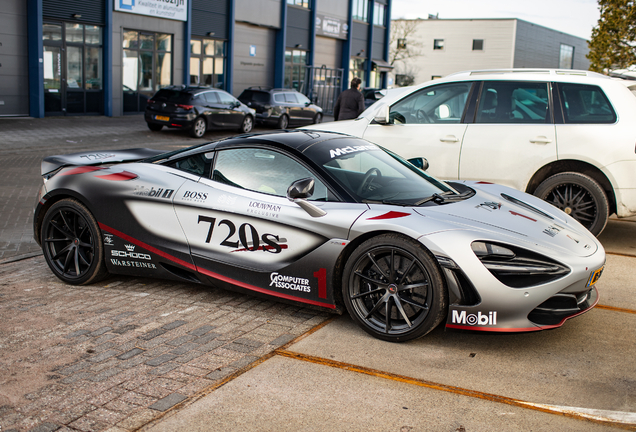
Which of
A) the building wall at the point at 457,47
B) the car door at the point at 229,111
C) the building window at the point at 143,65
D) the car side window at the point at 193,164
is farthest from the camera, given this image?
the building wall at the point at 457,47

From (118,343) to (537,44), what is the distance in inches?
2899

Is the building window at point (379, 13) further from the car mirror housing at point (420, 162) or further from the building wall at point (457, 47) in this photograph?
the car mirror housing at point (420, 162)

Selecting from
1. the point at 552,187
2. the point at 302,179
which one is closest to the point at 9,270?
the point at 302,179

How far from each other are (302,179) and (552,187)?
11.9 feet

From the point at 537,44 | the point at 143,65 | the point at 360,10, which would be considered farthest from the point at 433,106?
the point at 537,44

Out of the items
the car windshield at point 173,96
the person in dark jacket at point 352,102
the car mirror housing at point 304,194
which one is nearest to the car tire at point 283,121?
the car windshield at point 173,96

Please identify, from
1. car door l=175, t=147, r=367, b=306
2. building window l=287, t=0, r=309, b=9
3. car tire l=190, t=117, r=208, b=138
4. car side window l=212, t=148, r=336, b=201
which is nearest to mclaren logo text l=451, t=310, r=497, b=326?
car door l=175, t=147, r=367, b=306

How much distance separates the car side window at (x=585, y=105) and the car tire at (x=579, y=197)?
623 millimetres

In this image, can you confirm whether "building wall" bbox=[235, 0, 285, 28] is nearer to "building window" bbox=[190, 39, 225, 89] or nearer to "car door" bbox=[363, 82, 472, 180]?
"building window" bbox=[190, 39, 225, 89]

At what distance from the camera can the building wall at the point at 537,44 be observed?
217ft

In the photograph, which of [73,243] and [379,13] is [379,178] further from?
[379,13]

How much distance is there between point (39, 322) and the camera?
14.5 feet

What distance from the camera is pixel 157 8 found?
86.8 feet

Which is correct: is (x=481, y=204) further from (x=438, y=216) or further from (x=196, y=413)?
(x=196, y=413)
